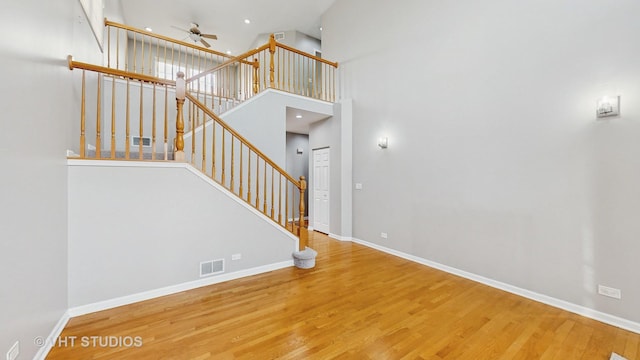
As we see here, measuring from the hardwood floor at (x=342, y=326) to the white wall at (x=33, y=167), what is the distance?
1.63ft

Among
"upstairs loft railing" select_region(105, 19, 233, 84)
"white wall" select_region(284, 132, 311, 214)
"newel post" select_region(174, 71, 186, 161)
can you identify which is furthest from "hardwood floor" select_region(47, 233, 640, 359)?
"white wall" select_region(284, 132, 311, 214)

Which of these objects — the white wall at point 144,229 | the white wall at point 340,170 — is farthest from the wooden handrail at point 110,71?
the white wall at point 340,170

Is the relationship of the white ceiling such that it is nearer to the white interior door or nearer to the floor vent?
the white interior door

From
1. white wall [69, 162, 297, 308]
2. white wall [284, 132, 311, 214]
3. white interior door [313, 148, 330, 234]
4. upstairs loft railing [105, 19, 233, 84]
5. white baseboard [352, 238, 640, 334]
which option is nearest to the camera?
white baseboard [352, 238, 640, 334]

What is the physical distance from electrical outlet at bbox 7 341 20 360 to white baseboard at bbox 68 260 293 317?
3.44ft

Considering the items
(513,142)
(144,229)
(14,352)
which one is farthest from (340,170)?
(14,352)

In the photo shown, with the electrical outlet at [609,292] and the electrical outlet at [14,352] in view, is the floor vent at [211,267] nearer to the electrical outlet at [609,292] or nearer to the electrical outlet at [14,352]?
the electrical outlet at [14,352]

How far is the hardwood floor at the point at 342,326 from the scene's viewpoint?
1945mm

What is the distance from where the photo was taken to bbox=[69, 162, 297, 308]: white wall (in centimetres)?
244

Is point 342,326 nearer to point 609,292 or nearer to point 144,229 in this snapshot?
point 144,229

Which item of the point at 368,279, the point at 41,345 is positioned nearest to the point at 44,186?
the point at 41,345

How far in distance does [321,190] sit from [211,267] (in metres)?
3.33

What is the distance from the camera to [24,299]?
1.60m

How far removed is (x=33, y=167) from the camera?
1.72 meters
